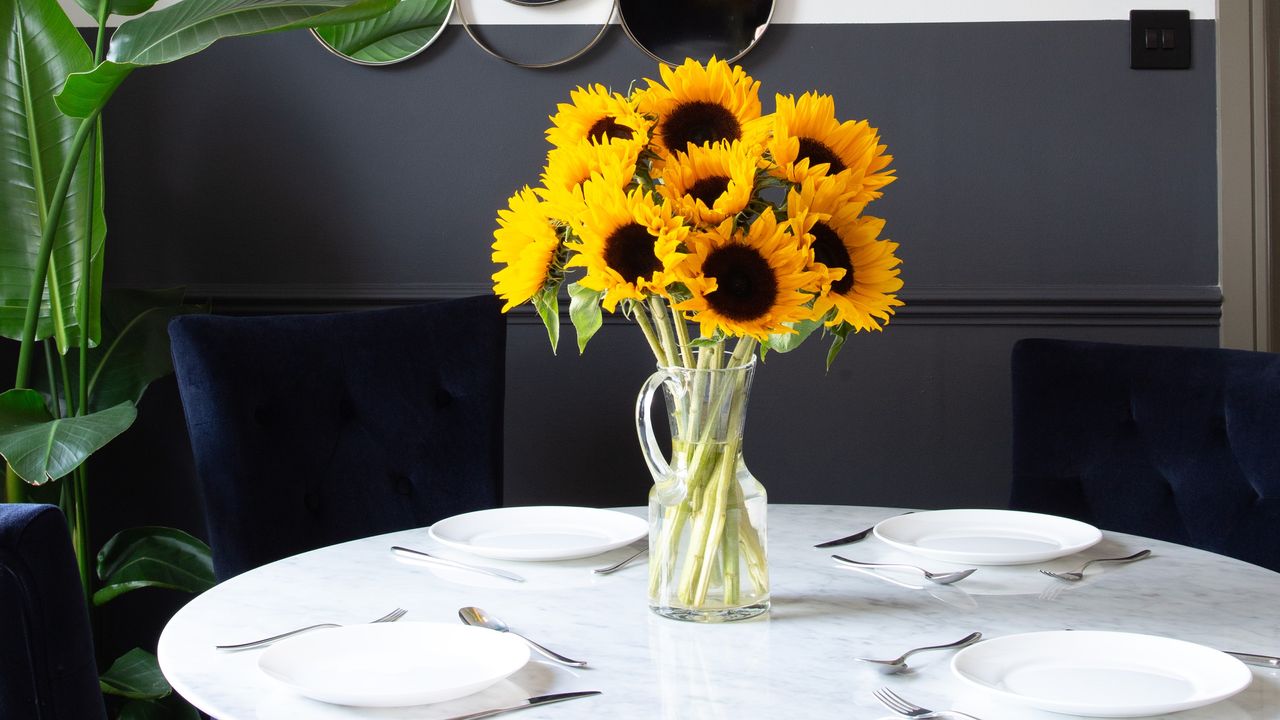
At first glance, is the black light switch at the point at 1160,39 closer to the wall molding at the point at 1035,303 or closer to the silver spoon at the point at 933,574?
the wall molding at the point at 1035,303

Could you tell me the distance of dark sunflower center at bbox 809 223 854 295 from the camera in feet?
3.01

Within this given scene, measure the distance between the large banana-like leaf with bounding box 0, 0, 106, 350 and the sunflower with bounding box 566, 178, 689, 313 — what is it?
1331 mm

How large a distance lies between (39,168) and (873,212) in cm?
145

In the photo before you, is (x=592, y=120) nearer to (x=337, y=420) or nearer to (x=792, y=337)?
(x=792, y=337)

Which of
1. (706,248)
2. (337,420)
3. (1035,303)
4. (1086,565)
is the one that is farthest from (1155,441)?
(337,420)

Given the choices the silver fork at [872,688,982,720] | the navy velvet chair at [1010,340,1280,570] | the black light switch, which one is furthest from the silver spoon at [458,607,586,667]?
the black light switch

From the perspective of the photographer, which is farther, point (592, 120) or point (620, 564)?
point (620, 564)

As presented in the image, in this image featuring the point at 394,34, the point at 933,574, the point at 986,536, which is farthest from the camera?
the point at 394,34

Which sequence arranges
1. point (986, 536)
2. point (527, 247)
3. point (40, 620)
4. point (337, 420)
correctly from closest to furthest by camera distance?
point (40, 620) → point (527, 247) → point (986, 536) → point (337, 420)

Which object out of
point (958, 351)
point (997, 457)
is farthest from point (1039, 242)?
point (997, 457)

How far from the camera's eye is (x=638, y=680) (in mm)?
845

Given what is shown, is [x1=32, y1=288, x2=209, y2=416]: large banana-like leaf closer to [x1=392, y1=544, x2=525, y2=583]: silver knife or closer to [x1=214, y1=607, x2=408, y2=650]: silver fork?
[x1=392, y1=544, x2=525, y2=583]: silver knife

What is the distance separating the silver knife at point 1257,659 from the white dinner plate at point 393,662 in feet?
1.76

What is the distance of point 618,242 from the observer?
2.92ft
